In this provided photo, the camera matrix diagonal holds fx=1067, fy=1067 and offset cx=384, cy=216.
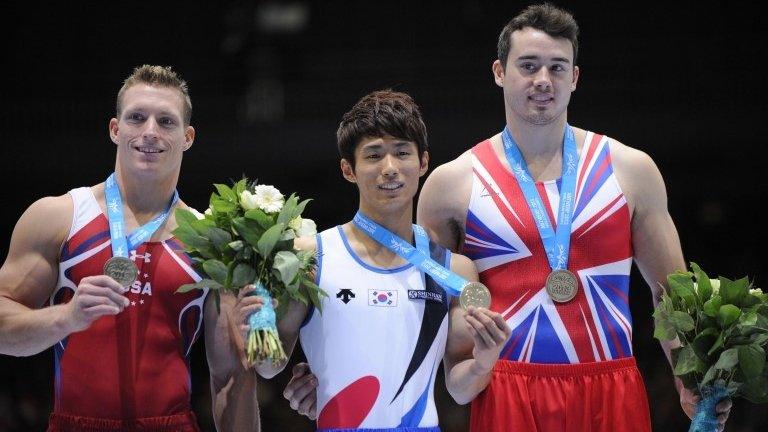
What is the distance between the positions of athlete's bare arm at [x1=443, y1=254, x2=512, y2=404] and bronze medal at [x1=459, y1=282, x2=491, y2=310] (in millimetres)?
50

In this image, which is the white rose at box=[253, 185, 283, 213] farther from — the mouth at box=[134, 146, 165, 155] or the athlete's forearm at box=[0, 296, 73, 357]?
the athlete's forearm at box=[0, 296, 73, 357]

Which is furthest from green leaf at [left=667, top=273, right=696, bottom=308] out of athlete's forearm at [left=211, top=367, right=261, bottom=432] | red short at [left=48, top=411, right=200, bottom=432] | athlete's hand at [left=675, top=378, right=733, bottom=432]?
red short at [left=48, top=411, right=200, bottom=432]

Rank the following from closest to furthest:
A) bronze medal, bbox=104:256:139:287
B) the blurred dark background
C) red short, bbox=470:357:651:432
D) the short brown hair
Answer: bronze medal, bbox=104:256:139:287
red short, bbox=470:357:651:432
the short brown hair
the blurred dark background

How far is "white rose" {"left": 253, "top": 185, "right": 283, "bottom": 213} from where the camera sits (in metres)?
3.70

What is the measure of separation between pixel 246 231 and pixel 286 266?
212mm

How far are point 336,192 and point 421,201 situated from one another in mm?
6366

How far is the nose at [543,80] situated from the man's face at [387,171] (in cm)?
63

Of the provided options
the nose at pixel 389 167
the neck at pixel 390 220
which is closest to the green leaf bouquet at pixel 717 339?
the neck at pixel 390 220

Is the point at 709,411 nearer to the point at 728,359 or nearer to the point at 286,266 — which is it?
the point at 728,359

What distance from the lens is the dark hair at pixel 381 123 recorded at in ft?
13.1

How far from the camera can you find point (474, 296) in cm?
376

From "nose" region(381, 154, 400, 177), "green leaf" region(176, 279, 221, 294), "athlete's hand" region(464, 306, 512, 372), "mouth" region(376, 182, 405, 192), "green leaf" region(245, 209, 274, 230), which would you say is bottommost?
"athlete's hand" region(464, 306, 512, 372)

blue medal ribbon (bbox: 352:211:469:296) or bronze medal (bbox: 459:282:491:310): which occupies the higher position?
blue medal ribbon (bbox: 352:211:469:296)

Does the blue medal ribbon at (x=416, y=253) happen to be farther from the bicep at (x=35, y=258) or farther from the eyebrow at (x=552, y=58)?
the bicep at (x=35, y=258)
